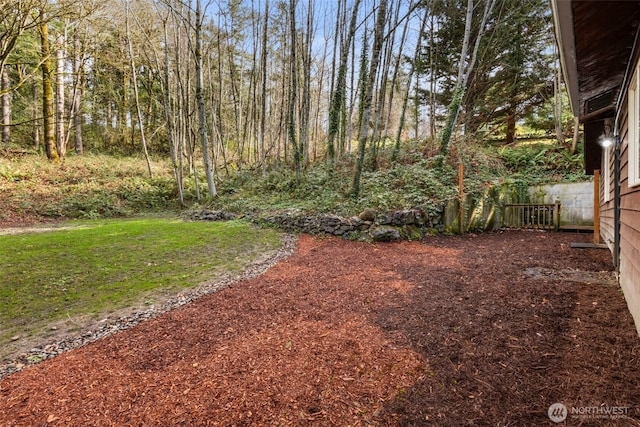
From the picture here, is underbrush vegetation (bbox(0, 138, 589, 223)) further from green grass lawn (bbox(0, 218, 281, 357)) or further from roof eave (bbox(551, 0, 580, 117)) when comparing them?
roof eave (bbox(551, 0, 580, 117))

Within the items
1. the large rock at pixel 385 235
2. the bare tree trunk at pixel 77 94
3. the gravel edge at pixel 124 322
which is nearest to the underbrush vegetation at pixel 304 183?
the large rock at pixel 385 235

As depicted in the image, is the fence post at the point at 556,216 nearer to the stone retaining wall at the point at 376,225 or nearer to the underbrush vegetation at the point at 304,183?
the underbrush vegetation at the point at 304,183

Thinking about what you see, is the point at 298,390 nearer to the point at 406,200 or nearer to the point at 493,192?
the point at 406,200

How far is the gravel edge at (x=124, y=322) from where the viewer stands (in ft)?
7.34

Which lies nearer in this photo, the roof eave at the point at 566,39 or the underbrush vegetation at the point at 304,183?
the roof eave at the point at 566,39

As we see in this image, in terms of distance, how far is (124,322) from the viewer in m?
2.89

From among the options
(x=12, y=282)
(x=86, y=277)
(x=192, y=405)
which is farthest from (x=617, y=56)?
(x=12, y=282)

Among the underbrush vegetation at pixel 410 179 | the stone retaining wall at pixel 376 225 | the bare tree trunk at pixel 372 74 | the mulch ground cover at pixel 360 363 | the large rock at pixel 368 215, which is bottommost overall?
the mulch ground cover at pixel 360 363

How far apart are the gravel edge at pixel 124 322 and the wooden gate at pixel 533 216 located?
7.79 meters

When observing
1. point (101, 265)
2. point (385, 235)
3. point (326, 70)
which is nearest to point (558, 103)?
point (385, 235)

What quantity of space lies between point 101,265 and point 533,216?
10940mm

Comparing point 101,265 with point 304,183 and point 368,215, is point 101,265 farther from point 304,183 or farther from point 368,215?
point 304,183

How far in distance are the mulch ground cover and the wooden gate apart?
17.6ft

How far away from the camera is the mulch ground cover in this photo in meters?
1.67
